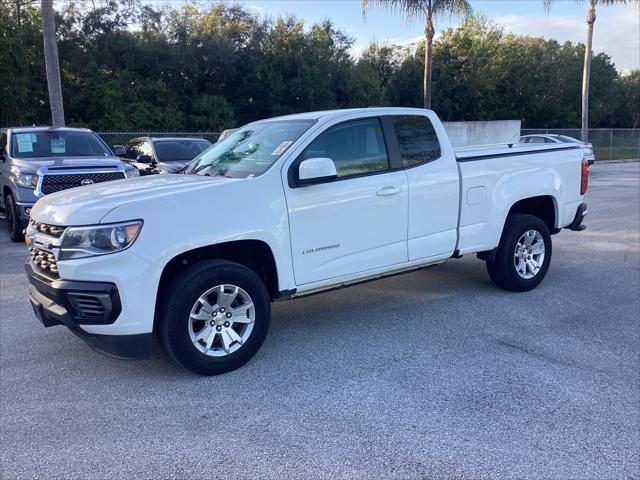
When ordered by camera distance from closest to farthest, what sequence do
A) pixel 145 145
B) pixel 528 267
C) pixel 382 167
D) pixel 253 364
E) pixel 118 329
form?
pixel 118 329, pixel 253 364, pixel 382 167, pixel 528 267, pixel 145 145

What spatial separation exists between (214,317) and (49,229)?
1.36m

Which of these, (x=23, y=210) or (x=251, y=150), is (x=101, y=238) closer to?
(x=251, y=150)

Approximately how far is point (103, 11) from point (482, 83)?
2624 cm

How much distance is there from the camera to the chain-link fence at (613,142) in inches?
1334

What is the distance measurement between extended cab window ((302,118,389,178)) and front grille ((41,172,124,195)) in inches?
211

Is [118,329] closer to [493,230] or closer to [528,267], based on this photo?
[493,230]

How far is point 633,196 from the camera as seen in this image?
1577cm

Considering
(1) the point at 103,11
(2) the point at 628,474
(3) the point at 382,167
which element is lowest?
(2) the point at 628,474

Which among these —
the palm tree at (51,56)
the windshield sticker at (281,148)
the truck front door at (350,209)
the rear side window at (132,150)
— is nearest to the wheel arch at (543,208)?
the truck front door at (350,209)

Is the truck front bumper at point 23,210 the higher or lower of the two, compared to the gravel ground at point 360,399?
higher

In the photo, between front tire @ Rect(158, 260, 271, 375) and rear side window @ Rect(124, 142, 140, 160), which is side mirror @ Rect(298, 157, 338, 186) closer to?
front tire @ Rect(158, 260, 271, 375)

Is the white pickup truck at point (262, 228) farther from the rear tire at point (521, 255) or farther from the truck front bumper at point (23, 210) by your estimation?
the truck front bumper at point (23, 210)

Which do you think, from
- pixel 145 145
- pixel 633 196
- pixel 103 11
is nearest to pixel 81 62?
pixel 103 11

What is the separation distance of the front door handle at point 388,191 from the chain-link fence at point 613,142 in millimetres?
30874
